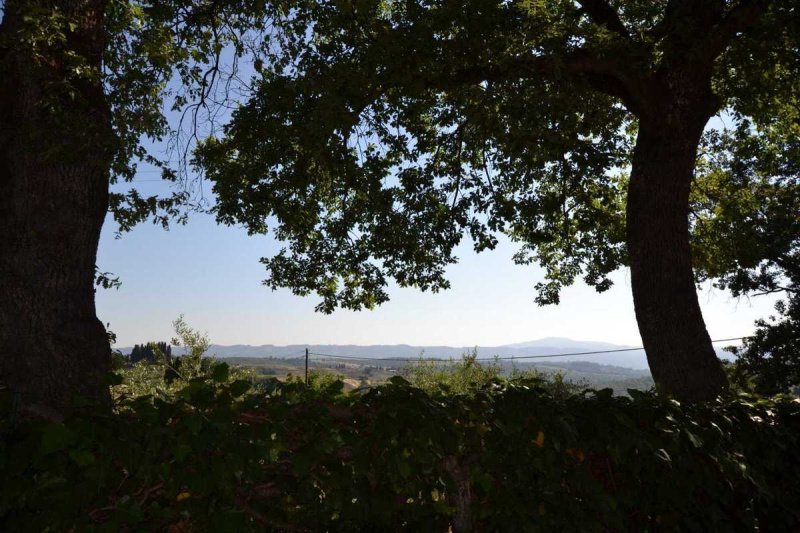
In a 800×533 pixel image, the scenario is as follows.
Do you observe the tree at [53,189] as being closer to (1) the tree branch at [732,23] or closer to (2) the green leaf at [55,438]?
(2) the green leaf at [55,438]

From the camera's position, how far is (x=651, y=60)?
855 centimetres

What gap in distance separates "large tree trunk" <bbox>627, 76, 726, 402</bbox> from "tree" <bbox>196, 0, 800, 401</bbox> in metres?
0.02

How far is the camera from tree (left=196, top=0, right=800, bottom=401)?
25.7ft

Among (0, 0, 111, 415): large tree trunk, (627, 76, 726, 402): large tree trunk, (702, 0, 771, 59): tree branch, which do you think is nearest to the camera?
(0, 0, 111, 415): large tree trunk

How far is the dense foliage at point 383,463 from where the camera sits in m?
2.77

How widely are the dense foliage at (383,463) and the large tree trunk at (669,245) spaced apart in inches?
94.9

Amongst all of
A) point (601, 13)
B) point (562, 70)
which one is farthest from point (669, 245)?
point (601, 13)

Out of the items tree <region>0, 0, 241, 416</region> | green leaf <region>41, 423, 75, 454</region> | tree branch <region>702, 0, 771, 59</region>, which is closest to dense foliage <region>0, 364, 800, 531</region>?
green leaf <region>41, 423, 75, 454</region>

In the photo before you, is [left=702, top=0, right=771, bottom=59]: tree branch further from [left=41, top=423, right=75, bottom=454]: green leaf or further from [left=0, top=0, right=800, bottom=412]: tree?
[left=41, top=423, right=75, bottom=454]: green leaf

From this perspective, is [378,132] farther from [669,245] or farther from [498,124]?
[669,245]

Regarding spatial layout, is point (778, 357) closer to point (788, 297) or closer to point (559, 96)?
point (788, 297)

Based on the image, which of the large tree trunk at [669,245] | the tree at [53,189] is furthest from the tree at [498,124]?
the tree at [53,189]

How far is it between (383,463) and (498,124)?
5.92 m

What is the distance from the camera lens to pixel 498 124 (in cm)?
804
